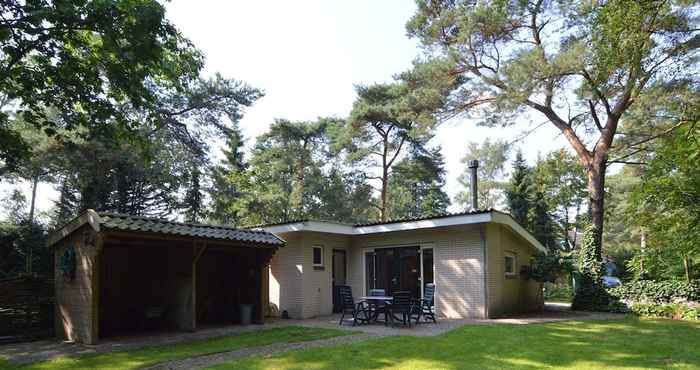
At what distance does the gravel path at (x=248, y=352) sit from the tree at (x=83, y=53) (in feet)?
16.0

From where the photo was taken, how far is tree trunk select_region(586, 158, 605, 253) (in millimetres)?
16625

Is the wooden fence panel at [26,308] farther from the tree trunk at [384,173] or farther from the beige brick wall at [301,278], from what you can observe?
the tree trunk at [384,173]

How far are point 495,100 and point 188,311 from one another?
1219 cm

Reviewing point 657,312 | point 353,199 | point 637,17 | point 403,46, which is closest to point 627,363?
point 637,17

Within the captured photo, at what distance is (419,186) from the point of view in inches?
1505

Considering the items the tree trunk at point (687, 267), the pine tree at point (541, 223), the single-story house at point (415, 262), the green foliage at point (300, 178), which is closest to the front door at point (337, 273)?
the single-story house at point (415, 262)

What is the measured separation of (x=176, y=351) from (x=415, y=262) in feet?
24.6

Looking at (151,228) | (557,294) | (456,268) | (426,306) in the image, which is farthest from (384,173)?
(151,228)

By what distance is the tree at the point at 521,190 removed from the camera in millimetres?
26609

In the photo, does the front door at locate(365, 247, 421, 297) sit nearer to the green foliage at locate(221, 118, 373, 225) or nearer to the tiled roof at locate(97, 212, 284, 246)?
the tiled roof at locate(97, 212, 284, 246)

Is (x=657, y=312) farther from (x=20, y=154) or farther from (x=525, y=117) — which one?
(x=20, y=154)

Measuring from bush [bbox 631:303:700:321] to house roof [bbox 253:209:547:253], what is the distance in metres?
3.26

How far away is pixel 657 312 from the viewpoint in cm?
1330

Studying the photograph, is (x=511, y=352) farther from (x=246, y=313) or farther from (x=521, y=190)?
(x=521, y=190)
